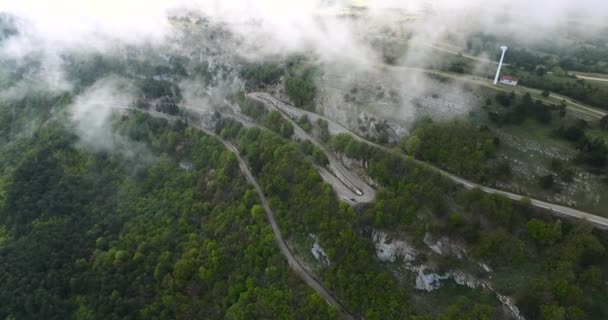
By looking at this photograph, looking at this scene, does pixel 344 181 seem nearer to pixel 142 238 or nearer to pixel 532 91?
pixel 532 91

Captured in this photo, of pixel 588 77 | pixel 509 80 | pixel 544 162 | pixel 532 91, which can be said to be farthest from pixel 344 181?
pixel 588 77

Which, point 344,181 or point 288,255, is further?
point 344,181

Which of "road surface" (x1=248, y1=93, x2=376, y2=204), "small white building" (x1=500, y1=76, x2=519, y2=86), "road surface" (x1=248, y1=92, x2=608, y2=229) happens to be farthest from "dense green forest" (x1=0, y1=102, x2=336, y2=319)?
"small white building" (x1=500, y1=76, x2=519, y2=86)

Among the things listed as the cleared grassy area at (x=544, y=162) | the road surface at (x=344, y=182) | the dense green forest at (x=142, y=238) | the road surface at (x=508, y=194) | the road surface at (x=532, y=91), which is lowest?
the dense green forest at (x=142, y=238)

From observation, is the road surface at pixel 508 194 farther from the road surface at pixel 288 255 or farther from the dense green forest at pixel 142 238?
the dense green forest at pixel 142 238

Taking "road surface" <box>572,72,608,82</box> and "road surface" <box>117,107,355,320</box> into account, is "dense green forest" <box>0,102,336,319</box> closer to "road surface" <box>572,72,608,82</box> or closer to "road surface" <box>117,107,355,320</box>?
"road surface" <box>117,107,355,320</box>

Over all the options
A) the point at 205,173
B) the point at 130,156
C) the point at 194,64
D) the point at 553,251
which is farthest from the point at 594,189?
the point at 194,64

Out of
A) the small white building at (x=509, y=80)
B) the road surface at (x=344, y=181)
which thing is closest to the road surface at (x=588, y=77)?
the small white building at (x=509, y=80)

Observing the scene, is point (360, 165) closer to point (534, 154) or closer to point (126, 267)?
point (534, 154)
